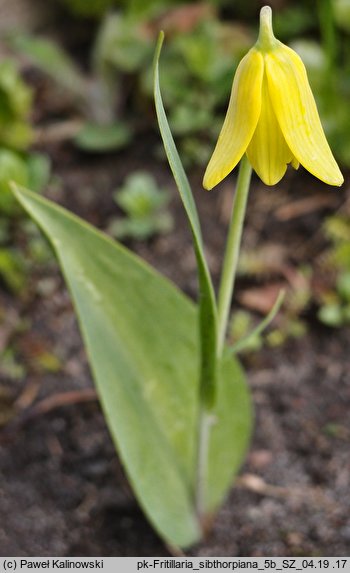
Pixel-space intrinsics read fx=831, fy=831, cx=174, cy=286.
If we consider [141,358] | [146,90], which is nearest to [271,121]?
[141,358]

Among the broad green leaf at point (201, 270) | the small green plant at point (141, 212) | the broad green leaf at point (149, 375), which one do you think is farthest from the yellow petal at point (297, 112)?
the small green plant at point (141, 212)

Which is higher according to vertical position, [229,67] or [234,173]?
[229,67]

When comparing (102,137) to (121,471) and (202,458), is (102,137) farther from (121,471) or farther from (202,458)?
(202,458)

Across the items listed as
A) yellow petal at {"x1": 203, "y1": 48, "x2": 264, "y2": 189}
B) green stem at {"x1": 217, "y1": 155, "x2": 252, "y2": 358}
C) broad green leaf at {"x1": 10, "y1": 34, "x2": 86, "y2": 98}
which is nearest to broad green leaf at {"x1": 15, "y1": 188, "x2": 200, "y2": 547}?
green stem at {"x1": 217, "y1": 155, "x2": 252, "y2": 358}

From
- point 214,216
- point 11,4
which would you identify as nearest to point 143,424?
point 214,216

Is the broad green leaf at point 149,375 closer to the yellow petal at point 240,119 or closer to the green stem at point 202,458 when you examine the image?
the green stem at point 202,458

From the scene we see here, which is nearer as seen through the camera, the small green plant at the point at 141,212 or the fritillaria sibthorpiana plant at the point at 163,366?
the fritillaria sibthorpiana plant at the point at 163,366

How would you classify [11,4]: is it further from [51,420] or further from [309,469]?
[309,469]

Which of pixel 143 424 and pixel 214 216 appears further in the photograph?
pixel 214 216
